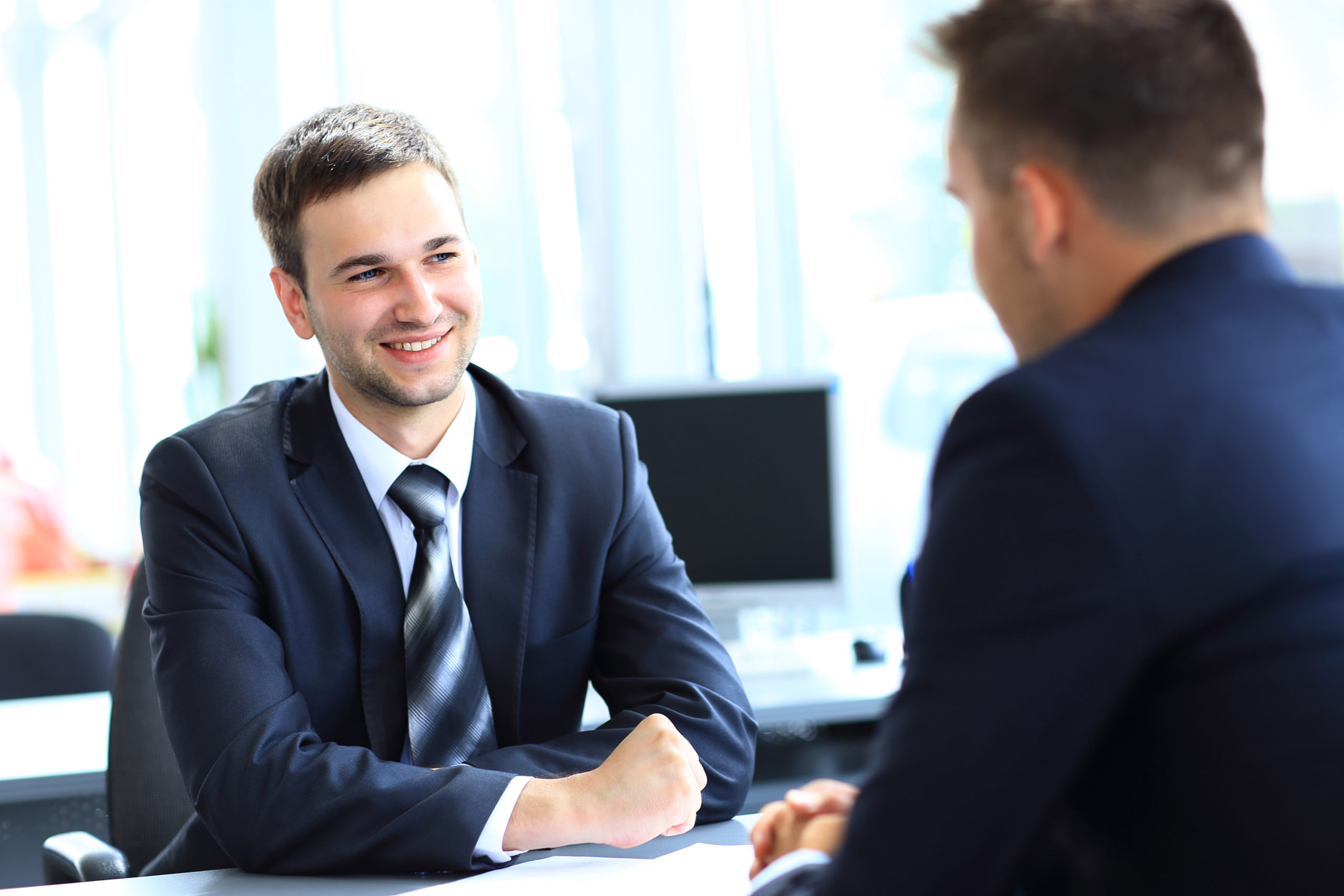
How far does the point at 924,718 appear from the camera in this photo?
72cm

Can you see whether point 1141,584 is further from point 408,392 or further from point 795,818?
point 408,392

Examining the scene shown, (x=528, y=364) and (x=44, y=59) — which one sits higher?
(x=44, y=59)

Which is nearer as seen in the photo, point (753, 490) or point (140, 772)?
point (140, 772)

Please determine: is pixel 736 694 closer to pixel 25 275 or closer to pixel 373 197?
pixel 373 197

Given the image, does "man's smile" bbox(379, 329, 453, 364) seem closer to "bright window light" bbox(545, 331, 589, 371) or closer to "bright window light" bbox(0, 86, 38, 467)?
"bright window light" bbox(545, 331, 589, 371)

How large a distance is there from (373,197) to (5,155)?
234 inches

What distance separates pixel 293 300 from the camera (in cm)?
173

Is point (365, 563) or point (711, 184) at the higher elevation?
point (711, 184)

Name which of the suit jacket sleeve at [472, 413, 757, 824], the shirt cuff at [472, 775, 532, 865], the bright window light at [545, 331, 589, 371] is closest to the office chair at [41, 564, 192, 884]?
the suit jacket sleeve at [472, 413, 757, 824]

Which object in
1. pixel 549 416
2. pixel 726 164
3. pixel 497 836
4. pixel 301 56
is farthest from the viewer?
pixel 301 56

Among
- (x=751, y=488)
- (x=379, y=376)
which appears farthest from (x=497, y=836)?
(x=751, y=488)

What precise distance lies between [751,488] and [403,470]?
1.30 meters

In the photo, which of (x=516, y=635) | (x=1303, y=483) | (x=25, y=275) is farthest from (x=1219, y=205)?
(x=25, y=275)

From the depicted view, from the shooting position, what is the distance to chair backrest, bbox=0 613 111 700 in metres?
2.60
